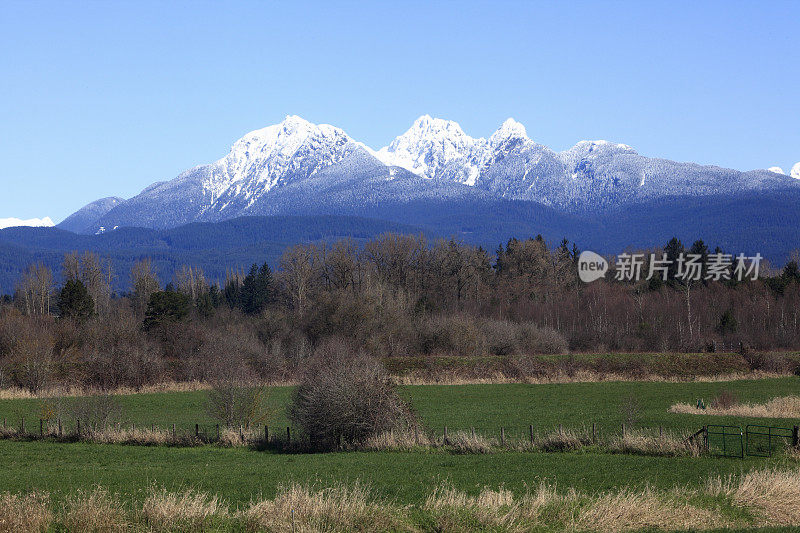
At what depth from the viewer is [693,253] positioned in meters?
118

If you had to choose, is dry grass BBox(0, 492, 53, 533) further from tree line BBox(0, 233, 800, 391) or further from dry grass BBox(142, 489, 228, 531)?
tree line BBox(0, 233, 800, 391)

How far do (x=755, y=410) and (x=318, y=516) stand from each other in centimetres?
3095

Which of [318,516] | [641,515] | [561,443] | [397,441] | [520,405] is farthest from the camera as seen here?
[520,405]

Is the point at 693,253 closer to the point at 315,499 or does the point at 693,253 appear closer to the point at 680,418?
the point at 680,418

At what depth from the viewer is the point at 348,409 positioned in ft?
113

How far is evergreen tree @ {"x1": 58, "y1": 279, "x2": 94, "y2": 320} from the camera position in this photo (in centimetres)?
8462

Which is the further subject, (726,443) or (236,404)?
(236,404)

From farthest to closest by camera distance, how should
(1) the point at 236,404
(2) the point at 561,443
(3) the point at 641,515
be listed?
(1) the point at 236,404
(2) the point at 561,443
(3) the point at 641,515

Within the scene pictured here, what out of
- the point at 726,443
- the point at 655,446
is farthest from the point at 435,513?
the point at 726,443

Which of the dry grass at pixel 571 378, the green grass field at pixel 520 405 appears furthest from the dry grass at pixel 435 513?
the dry grass at pixel 571 378

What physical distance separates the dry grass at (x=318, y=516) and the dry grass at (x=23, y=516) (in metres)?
4.73

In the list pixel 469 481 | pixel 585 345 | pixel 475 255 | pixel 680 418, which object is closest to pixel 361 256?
pixel 475 255

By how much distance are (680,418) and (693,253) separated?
83.5 m

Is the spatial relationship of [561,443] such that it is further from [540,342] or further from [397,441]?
[540,342]
